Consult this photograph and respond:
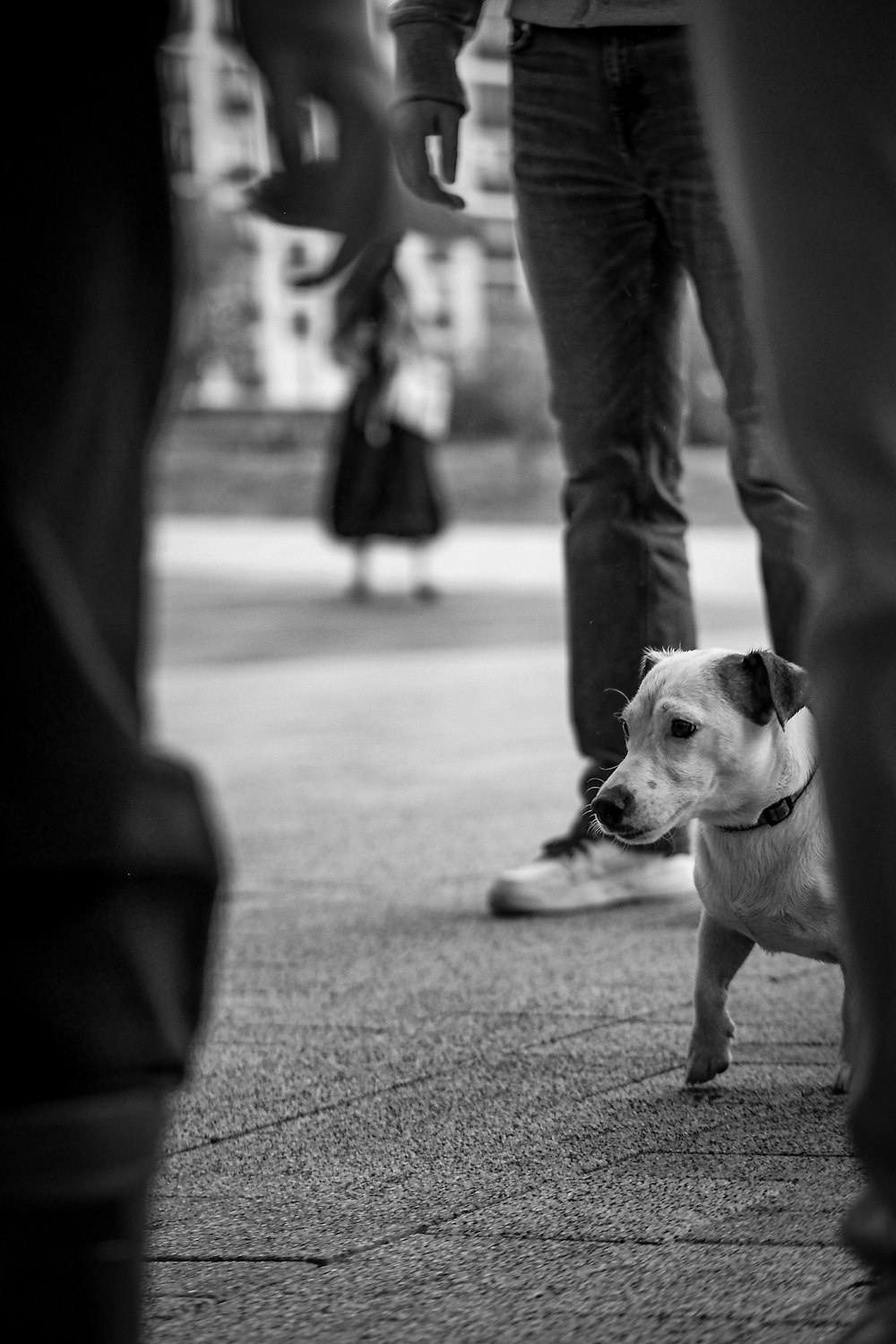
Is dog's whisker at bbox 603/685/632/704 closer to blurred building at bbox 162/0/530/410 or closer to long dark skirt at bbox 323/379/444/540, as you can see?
long dark skirt at bbox 323/379/444/540

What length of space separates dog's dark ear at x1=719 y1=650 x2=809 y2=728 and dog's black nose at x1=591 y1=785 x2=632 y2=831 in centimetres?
17

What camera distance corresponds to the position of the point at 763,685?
Result: 2176 mm

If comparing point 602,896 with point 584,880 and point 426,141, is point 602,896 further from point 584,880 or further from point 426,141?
point 426,141

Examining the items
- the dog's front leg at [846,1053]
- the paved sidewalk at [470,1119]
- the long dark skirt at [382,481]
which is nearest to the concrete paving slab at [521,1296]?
the paved sidewalk at [470,1119]

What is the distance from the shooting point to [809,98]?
1.25 metres

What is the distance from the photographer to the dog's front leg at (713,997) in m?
2.10

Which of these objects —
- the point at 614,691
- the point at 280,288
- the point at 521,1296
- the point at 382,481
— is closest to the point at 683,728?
the point at 614,691

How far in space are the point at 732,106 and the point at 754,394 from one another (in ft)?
4.69

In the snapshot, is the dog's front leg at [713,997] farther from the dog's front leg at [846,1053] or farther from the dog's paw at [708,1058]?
the dog's front leg at [846,1053]

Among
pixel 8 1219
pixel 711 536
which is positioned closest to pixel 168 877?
pixel 8 1219

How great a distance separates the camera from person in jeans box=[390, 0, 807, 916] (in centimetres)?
277

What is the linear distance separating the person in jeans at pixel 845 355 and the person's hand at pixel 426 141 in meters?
1.63

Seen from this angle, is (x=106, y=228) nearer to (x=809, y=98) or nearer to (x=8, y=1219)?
(x=809, y=98)

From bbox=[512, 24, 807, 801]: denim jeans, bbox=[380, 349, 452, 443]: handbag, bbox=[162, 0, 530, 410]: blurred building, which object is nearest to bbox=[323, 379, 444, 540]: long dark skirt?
bbox=[380, 349, 452, 443]: handbag
